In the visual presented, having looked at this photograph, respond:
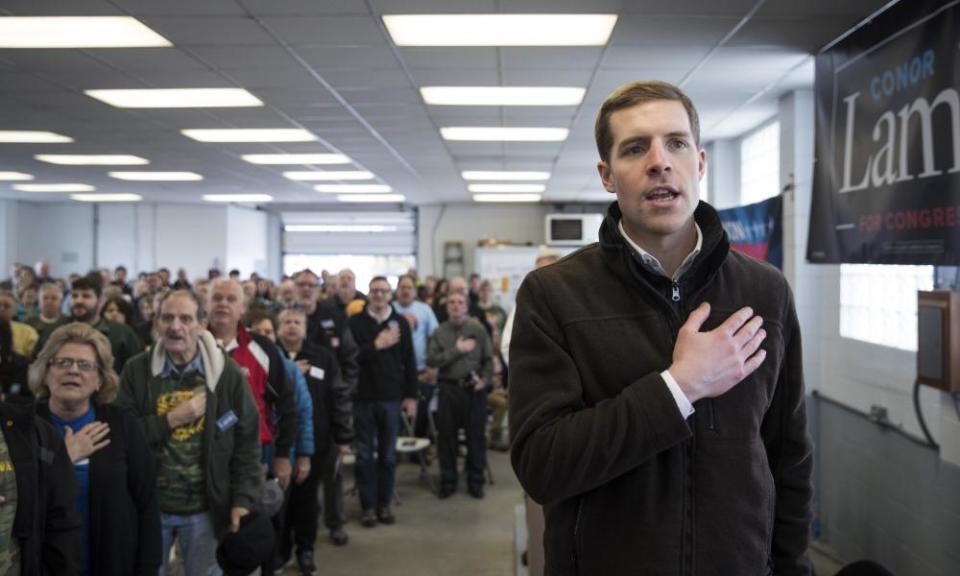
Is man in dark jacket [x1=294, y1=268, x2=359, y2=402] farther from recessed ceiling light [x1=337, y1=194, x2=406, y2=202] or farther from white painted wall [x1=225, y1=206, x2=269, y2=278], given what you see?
white painted wall [x1=225, y1=206, x2=269, y2=278]

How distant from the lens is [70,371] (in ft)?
8.82

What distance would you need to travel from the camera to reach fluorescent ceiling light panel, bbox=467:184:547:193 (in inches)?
523

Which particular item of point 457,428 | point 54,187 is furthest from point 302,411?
point 54,187

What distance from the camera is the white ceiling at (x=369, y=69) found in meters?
4.23

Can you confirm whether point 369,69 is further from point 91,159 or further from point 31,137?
point 91,159

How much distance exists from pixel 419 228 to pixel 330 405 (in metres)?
12.7

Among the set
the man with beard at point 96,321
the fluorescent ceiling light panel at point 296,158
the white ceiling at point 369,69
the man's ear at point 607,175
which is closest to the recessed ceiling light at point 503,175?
the white ceiling at point 369,69

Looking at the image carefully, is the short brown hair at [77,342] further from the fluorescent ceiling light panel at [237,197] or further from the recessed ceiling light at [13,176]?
the fluorescent ceiling light panel at [237,197]

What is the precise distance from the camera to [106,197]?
593 inches

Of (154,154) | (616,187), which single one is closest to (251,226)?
(154,154)

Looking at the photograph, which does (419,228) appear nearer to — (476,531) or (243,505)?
(476,531)

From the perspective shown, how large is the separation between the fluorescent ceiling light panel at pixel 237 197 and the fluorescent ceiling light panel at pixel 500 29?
34.5ft

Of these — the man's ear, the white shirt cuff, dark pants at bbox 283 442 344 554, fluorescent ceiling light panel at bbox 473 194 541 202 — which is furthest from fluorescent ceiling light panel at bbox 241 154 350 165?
the white shirt cuff

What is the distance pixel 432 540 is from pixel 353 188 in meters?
9.14
